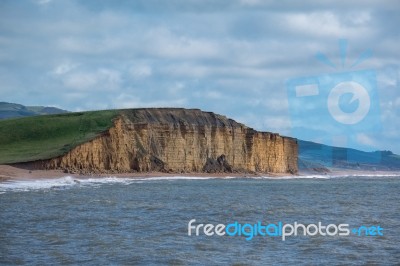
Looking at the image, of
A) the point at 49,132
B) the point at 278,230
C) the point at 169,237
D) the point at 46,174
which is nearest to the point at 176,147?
the point at 49,132

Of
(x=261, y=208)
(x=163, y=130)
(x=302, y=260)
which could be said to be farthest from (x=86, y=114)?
(x=302, y=260)

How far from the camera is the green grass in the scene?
285 feet

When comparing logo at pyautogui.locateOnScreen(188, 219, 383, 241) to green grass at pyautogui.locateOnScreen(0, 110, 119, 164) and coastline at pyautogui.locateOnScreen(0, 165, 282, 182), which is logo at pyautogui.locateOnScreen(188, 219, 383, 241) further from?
green grass at pyautogui.locateOnScreen(0, 110, 119, 164)

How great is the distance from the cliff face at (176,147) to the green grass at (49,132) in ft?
6.36

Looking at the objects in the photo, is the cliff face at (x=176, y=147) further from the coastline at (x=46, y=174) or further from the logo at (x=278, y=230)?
the logo at (x=278, y=230)

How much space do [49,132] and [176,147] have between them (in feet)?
59.2

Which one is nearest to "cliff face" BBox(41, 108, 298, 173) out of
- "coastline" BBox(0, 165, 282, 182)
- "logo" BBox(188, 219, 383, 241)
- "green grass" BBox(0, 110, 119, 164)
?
"coastline" BBox(0, 165, 282, 182)

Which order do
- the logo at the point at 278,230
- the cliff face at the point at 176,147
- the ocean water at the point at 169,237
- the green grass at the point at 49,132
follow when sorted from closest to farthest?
1. the ocean water at the point at 169,237
2. the logo at the point at 278,230
3. the green grass at the point at 49,132
4. the cliff face at the point at 176,147

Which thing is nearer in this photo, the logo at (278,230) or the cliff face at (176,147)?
the logo at (278,230)

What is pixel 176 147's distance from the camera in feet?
341

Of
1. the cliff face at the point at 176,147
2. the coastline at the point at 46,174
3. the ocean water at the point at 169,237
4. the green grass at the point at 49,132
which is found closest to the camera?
the ocean water at the point at 169,237

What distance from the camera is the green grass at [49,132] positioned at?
285 feet

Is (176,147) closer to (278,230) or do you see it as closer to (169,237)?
(278,230)

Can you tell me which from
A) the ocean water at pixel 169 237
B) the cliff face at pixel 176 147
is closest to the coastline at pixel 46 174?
the cliff face at pixel 176 147
